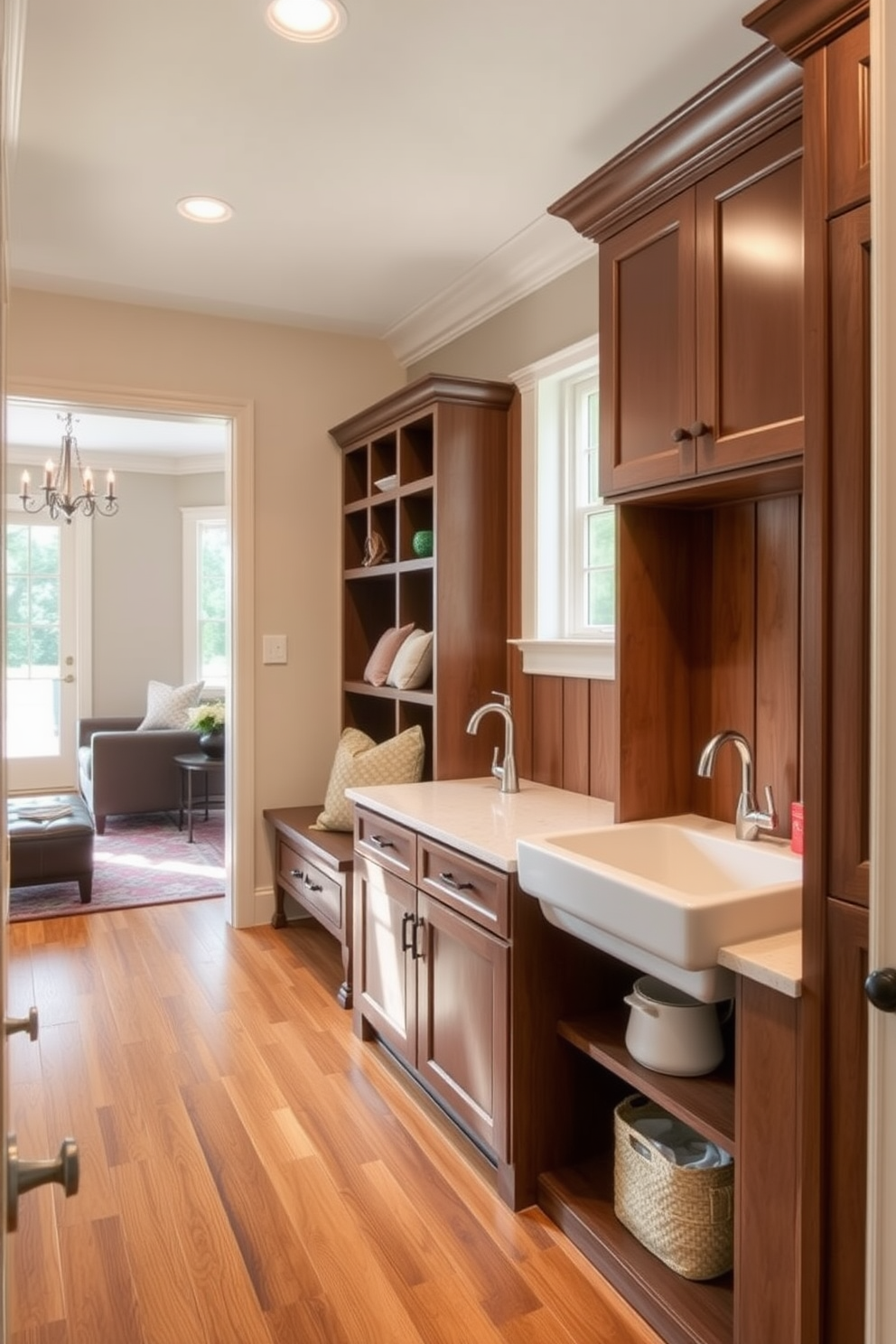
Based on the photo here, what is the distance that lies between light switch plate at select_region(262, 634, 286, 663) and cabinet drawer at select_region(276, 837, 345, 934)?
80cm

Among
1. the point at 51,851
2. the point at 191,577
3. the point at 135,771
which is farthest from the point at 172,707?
the point at 51,851

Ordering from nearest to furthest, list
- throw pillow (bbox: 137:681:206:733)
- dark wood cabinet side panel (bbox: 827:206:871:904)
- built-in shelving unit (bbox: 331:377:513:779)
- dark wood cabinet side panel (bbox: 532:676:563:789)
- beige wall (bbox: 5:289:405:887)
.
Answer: dark wood cabinet side panel (bbox: 827:206:871:904) → dark wood cabinet side panel (bbox: 532:676:563:789) → built-in shelving unit (bbox: 331:377:513:779) → beige wall (bbox: 5:289:405:887) → throw pillow (bbox: 137:681:206:733)

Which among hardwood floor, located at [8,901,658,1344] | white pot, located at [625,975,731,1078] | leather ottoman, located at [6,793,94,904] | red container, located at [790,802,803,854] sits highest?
red container, located at [790,802,803,854]

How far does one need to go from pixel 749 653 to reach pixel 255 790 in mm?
2489

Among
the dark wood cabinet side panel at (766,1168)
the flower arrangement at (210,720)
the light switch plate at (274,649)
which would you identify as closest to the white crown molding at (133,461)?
the flower arrangement at (210,720)

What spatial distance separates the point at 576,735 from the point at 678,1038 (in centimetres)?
125

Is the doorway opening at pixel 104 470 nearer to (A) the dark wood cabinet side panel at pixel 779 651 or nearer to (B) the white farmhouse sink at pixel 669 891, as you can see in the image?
(B) the white farmhouse sink at pixel 669 891

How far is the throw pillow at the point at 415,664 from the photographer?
11.2 ft

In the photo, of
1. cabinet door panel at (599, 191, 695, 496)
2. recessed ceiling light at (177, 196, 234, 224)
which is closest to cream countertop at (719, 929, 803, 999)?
cabinet door panel at (599, 191, 695, 496)

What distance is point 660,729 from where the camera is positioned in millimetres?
2275

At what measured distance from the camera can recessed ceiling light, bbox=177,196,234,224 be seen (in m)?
2.84

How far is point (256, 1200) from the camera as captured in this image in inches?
82.4

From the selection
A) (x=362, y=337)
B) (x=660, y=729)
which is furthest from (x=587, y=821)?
(x=362, y=337)

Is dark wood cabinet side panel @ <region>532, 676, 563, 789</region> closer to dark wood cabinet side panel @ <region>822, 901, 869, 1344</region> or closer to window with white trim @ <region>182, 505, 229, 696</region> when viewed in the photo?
dark wood cabinet side panel @ <region>822, 901, 869, 1344</region>
